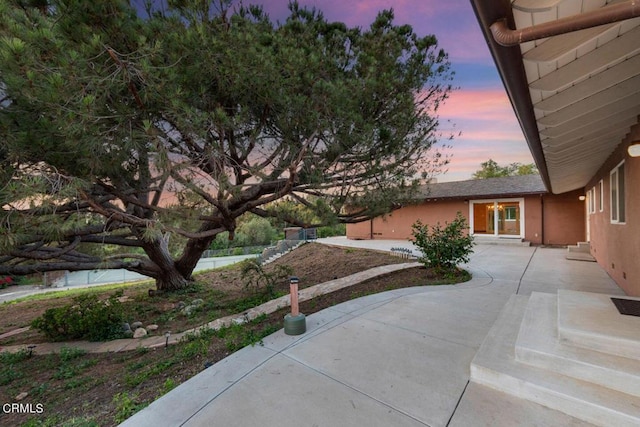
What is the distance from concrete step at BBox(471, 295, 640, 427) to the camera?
2031 millimetres

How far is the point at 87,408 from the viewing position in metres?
2.70

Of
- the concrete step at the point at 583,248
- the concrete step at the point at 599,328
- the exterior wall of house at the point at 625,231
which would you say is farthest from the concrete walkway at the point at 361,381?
the concrete step at the point at 583,248

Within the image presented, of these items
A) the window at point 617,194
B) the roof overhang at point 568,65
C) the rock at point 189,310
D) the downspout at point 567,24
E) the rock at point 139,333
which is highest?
the roof overhang at point 568,65

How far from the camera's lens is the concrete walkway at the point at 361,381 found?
2189 mm

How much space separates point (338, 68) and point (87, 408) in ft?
20.0

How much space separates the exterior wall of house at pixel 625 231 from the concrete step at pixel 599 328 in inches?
72.6

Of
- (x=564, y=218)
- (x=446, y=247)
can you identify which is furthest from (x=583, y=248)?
(x=446, y=247)

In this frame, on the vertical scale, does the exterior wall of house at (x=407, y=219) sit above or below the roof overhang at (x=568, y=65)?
below

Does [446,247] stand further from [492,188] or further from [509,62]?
[492,188]

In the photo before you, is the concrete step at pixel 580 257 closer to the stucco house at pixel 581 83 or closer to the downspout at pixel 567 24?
the stucco house at pixel 581 83

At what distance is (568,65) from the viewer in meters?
2.43

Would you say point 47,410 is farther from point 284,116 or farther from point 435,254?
point 435,254

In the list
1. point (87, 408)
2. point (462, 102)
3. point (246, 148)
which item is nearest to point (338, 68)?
point (246, 148)

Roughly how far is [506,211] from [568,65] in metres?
15.6
